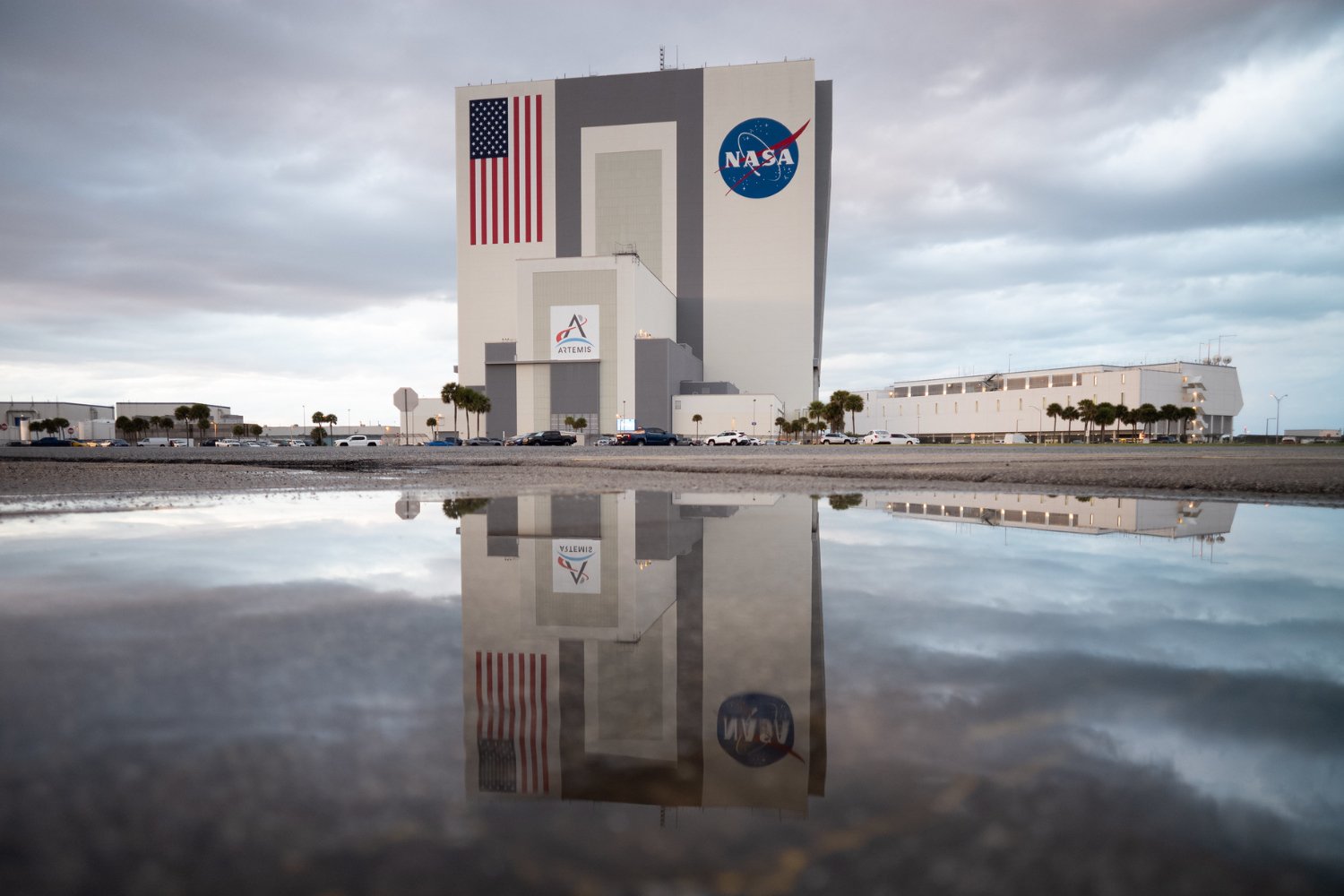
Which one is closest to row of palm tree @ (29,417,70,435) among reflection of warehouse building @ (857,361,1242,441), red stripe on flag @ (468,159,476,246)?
red stripe on flag @ (468,159,476,246)

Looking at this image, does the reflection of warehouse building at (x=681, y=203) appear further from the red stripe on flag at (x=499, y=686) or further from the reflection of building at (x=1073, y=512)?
the red stripe on flag at (x=499, y=686)

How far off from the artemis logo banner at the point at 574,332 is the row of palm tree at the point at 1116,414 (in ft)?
230

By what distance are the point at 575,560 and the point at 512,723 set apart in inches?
95.5

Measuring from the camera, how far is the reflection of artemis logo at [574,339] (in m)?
70.8

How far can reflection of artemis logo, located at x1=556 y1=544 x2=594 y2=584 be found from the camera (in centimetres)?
381

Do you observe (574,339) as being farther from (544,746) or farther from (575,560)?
(544,746)

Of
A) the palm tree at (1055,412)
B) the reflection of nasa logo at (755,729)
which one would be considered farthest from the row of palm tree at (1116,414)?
the reflection of nasa logo at (755,729)

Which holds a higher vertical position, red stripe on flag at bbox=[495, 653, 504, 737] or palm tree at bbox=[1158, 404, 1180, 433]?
palm tree at bbox=[1158, 404, 1180, 433]

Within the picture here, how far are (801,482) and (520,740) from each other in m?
10.7

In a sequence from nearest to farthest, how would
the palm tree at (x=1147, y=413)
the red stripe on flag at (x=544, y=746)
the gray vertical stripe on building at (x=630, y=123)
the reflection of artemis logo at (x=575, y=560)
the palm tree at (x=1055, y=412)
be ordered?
1. the red stripe on flag at (x=544, y=746)
2. the reflection of artemis logo at (x=575, y=560)
3. the gray vertical stripe on building at (x=630, y=123)
4. the palm tree at (x=1147, y=413)
5. the palm tree at (x=1055, y=412)

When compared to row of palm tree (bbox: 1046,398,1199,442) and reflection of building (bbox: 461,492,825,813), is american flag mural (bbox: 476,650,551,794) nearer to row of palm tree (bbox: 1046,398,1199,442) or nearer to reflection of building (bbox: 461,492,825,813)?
reflection of building (bbox: 461,492,825,813)

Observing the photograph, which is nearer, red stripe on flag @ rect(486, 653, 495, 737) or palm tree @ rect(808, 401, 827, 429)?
red stripe on flag @ rect(486, 653, 495, 737)

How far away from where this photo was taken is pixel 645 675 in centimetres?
221

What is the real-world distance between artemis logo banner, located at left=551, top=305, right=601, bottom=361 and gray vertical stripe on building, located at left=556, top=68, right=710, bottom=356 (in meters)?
16.4
